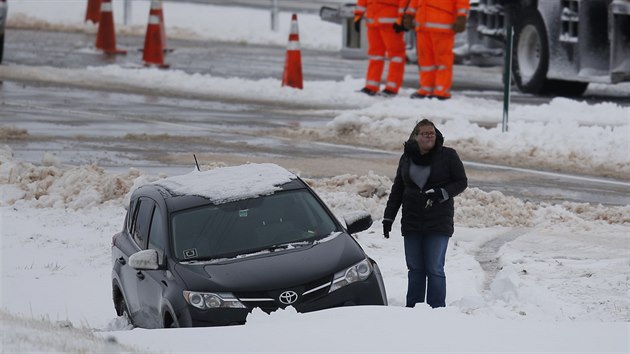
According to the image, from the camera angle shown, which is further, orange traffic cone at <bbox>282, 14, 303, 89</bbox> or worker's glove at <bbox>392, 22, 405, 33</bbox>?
orange traffic cone at <bbox>282, 14, 303, 89</bbox>

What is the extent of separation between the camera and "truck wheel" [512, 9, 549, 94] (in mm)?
21312

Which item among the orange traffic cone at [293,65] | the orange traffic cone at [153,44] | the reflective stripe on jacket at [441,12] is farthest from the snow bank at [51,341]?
the orange traffic cone at [153,44]

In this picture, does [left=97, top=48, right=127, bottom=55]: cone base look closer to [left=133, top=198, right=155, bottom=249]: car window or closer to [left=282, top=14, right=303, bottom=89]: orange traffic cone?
[left=282, top=14, right=303, bottom=89]: orange traffic cone

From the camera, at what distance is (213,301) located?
8.38 m

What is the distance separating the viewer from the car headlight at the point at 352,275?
8.57 metres

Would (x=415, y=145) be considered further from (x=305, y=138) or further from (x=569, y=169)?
(x=305, y=138)

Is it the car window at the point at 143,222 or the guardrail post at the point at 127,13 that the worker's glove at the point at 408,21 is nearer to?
the car window at the point at 143,222

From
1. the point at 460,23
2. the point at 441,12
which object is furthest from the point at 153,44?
the point at 460,23

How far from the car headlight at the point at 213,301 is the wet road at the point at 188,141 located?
5843 mm

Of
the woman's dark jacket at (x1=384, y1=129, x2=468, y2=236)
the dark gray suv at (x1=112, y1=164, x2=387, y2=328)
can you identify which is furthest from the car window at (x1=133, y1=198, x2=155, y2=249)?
the woman's dark jacket at (x1=384, y1=129, x2=468, y2=236)

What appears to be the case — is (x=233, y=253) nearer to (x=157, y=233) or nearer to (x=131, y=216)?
(x=157, y=233)

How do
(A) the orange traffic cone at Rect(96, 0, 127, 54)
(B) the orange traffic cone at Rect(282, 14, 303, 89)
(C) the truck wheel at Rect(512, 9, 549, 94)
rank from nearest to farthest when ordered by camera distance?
(C) the truck wheel at Rect(512, 9, 549, 94) < (B) the orange traffic cone at Rect(282, 14, 303, 89) < (A) the orange traffic cone at Rect(96, 0, 127, 54)

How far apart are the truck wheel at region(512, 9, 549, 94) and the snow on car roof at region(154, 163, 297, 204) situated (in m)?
12.0

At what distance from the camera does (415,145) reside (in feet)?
31.2
